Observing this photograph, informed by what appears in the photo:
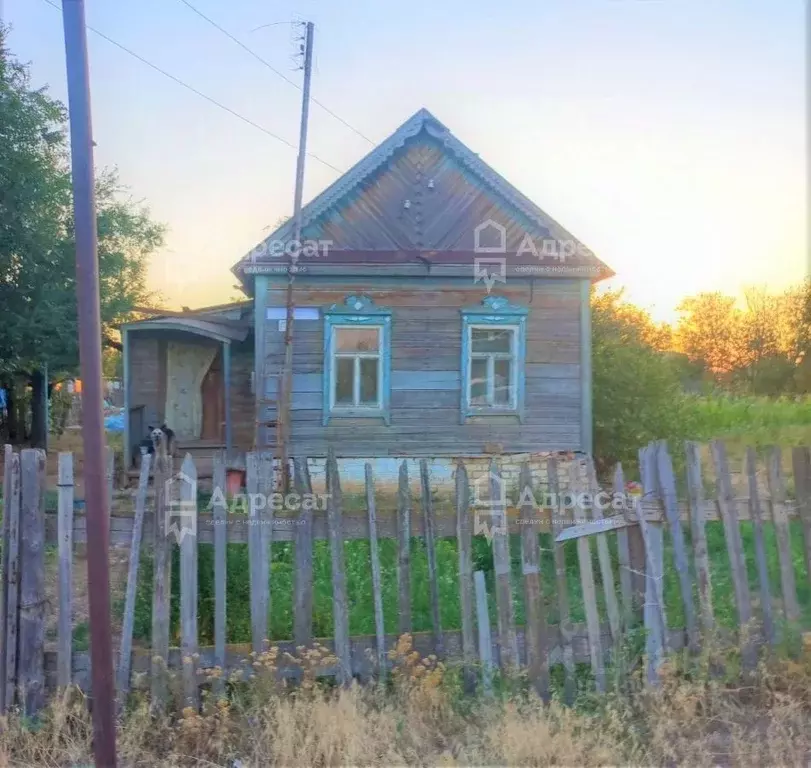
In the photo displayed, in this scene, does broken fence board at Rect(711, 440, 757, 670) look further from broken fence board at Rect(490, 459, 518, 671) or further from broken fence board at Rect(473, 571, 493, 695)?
broken fence board at Rect(473, 571, 493, 695)

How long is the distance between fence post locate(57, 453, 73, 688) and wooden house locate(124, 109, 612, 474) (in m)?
6.72

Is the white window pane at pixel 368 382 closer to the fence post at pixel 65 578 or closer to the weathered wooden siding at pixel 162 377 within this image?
the weathered wooden siding at pixel 162 377

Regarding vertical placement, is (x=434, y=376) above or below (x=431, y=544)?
above

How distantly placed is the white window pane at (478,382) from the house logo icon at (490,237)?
66.7 inches

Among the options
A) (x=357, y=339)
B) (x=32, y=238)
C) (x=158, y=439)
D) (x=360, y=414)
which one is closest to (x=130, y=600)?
(x=360, y=414)

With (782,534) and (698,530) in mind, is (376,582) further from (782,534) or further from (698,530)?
(782,534)

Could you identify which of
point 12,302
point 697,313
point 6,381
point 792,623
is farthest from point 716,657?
point 697,313

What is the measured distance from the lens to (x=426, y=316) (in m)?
10.9

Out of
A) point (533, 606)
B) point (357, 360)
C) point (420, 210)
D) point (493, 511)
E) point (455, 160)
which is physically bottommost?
point (533, 606)

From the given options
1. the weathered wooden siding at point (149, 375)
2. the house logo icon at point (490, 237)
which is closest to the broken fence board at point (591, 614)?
the house logo icon at point (490, 237)

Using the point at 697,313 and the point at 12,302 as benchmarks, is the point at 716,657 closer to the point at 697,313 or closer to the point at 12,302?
the point at 12,302

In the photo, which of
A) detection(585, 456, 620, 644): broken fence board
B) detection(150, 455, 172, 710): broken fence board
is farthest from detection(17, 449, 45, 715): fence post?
detection(585, 456, 620, 644): broken fence board

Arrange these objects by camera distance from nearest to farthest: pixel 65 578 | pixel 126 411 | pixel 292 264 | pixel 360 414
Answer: pixel 65 578 < pixel 292 264 < pixel 360 414 < pixel 126 411

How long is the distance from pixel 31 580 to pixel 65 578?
22 centimetres
